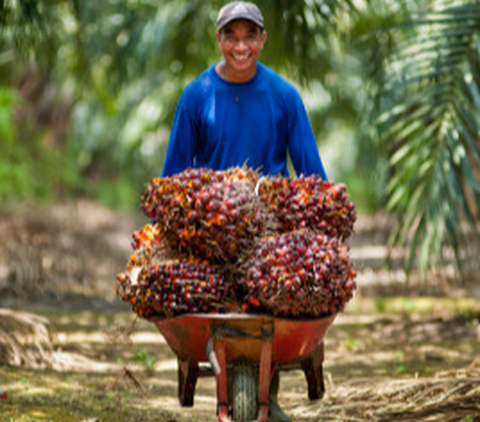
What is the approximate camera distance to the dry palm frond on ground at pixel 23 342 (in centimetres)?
557

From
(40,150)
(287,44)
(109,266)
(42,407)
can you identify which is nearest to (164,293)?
(42,407)

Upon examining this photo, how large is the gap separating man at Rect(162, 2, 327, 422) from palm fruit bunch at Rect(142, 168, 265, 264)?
56 cm

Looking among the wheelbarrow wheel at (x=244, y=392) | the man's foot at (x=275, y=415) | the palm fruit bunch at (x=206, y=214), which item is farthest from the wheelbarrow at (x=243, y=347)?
the man's foot at (x=275, y=415)

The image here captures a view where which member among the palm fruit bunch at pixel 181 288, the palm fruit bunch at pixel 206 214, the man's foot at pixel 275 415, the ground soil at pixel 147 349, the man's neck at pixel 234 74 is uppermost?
the man's neck at pixel 234 74

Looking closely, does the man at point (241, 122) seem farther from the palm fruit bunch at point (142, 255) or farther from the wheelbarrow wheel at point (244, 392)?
the wheelbarrow wheel at point (244, 392)

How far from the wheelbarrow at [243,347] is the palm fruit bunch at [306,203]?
39cm

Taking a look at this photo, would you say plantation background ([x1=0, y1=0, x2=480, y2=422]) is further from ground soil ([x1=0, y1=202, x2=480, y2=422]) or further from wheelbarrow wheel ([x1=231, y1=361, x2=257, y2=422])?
wheelbarrow wheel ([x1=231, y1=361, x2=257, y2=422])

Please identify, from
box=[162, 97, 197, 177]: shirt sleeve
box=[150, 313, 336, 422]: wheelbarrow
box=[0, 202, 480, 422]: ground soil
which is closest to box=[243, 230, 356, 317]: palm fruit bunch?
box=[150, 313, 336, 422]: wheelbarrow

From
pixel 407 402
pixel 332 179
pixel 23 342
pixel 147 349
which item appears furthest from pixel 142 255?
pixel 332 179

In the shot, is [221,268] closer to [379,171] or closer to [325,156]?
[379,171]

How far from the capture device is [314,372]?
3.92 meters

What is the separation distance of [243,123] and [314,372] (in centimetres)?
119

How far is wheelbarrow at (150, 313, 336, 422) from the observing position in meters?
3.36

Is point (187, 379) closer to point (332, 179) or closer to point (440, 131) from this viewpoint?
point (440, 131)
